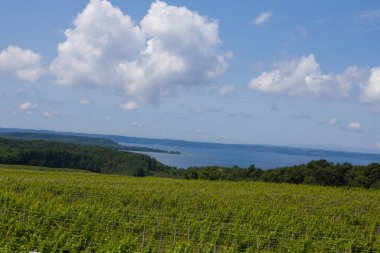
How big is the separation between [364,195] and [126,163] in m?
53.5

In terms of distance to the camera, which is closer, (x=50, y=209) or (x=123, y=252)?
(x=123, y=252)

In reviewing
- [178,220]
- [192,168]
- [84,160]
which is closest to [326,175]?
[192,168]

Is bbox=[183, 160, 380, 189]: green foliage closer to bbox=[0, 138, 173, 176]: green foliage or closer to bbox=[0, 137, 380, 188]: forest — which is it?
bbox=[0, 137, 380, 188]: forest

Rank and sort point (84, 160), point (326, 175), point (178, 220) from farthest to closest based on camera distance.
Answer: point (84, 160) < point (326, 175) < point (178, 220)

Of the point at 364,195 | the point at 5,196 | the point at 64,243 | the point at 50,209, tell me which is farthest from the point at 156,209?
the point at 364,195

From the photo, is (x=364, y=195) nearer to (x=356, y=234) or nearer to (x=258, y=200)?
(x=258, y=200)

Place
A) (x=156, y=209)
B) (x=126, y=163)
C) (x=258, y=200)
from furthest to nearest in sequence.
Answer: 1. (x=126, y=163)
2. (x=258, y=200)
3. (x=156, y=209)

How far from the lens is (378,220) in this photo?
22688 mm

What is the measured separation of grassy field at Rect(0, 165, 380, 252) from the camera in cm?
1488

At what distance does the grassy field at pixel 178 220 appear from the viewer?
48.8ft

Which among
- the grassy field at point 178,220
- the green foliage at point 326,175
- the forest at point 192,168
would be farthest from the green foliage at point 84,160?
the grassy field at point 178,220

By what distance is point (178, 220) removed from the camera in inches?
771

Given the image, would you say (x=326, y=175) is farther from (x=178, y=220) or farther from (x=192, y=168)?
(x=178, y=220)

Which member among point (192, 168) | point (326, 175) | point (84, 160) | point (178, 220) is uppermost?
point (326, 175)
